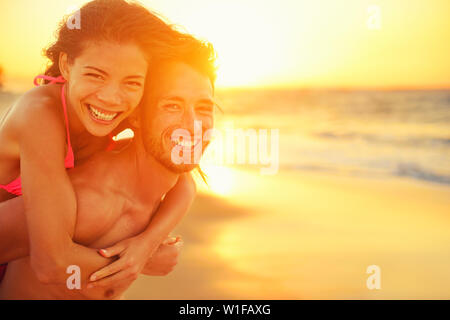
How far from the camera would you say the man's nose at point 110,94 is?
7.65 ft

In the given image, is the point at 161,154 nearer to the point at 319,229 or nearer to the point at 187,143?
the point at 187,143

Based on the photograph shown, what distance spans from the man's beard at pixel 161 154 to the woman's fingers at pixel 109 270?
548 mm

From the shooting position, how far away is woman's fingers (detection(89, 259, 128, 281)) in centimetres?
239

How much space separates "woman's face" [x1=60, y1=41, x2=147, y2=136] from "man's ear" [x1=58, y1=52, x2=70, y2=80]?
0.16 ft

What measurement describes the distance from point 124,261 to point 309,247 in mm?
3045

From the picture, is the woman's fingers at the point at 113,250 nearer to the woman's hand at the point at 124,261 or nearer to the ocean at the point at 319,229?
the woman's hand at the point at 124,261

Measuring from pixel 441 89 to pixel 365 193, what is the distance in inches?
755

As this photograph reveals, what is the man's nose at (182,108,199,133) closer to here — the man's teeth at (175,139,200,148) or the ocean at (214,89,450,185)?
the man's teeth at (175,139,200,148)

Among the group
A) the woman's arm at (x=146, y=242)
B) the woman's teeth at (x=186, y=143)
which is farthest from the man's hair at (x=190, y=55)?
the woman's arm at (x=146, y=242)

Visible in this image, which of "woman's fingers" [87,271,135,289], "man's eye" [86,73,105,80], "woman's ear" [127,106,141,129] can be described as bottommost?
"woman's fingers" [87,271,135,289]

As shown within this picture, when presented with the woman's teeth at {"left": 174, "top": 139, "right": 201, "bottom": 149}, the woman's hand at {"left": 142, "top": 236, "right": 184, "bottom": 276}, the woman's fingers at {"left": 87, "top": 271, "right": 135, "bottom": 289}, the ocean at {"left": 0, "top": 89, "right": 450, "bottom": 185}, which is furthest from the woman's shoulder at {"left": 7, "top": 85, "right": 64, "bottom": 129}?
the ocean at {"left": 0, "top": 89, "right": 450, "bottom": 185}

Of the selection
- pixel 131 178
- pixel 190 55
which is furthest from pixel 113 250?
pixel 190 55
